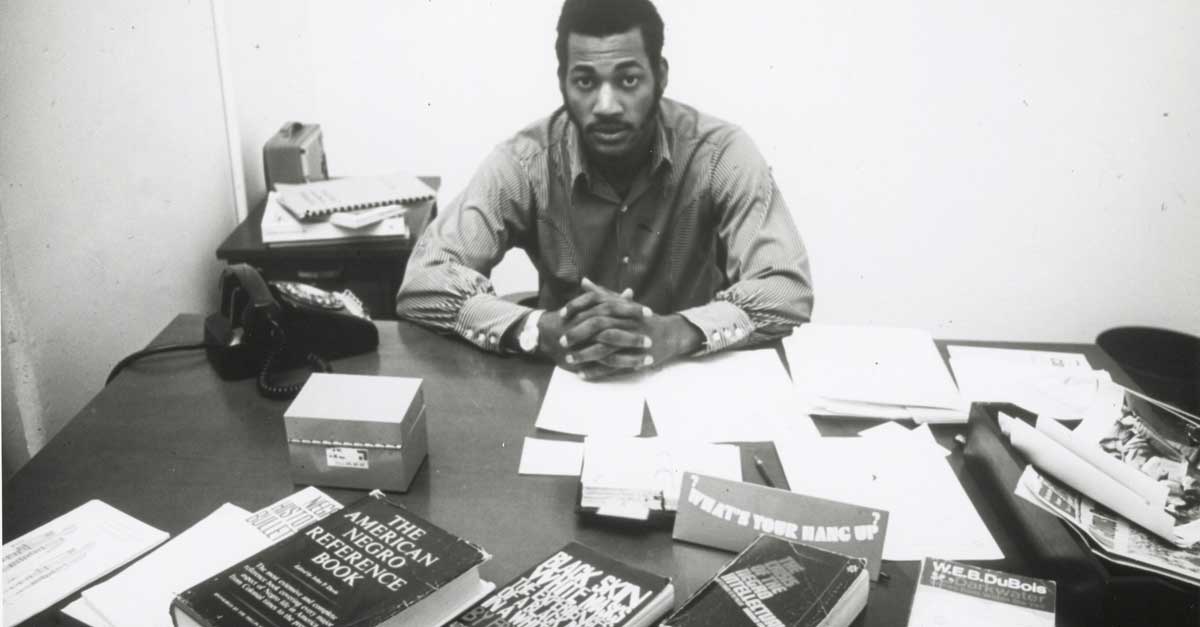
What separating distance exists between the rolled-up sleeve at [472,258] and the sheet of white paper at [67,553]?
62cm

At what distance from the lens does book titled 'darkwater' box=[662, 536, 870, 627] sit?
0.77 m

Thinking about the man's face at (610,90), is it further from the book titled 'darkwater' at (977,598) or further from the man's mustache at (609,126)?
the book titled 'darkwater' at (977,598)

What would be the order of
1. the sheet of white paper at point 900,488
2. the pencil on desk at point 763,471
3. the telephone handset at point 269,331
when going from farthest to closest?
the telephone handset at point 269,331, the pencil on desk at point 763,471, the sheet of white paper at point 900,488

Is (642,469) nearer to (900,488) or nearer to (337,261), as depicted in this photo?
(900,488)

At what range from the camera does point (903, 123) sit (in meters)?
2.75

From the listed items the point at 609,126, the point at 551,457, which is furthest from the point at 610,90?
the point at 551,457

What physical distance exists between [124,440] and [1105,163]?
289 cm

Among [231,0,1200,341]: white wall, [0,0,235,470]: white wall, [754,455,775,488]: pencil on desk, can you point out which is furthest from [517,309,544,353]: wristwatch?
[231,0,1200,341]: white wall

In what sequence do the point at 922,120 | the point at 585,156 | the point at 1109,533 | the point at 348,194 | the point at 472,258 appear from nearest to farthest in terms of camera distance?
1. the point at 1109,533
2. the point at 472,258
3. the point at 585,156
4. the point at 348,194
5. the point at 922,120

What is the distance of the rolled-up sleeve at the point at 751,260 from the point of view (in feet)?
4.79

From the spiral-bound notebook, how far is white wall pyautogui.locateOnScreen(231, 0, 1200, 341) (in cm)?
39

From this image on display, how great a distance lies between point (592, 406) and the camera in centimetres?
126

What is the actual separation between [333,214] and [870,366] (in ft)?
4.51

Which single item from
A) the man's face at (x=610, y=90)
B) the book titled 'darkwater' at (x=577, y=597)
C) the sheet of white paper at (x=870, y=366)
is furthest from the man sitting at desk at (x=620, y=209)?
the book titled 'darkwater' at (x=577, y=597)
